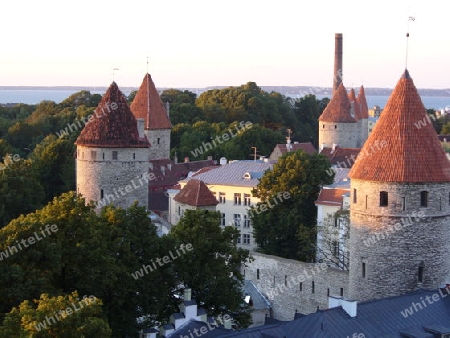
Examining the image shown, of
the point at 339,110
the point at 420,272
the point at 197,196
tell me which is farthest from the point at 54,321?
the point at 339,110

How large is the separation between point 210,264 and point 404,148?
677 centimetres

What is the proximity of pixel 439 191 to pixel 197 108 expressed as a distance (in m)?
58.0

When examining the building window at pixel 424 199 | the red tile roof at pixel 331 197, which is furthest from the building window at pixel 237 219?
the building window at pixel 424 199

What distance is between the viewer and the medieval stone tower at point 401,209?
25688 mm

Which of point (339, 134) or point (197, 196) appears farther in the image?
point (339, 134)

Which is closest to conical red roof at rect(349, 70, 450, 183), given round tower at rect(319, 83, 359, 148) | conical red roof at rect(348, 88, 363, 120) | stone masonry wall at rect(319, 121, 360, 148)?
round tower at rect(319, 83, 359, 148)

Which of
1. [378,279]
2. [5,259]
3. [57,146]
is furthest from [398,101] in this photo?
[57,146]

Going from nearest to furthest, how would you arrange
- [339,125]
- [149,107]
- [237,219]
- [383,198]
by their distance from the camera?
[383,198]
[237,219]
[149,107]
[339,125]

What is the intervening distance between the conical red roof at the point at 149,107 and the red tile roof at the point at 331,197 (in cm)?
1784

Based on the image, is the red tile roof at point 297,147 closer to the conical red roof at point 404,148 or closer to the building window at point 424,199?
the conical red roof at point 404,148

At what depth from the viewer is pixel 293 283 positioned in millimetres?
32875

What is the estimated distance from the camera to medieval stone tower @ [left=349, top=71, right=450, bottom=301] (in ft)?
84.3

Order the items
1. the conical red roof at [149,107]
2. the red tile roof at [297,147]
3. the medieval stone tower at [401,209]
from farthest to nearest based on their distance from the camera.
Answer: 1. the red tile roof at [297,147]
2. the conical red roof at [149,107]
3. the medieval stone tower at [401,209]

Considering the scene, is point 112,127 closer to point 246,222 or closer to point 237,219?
point 246,222
